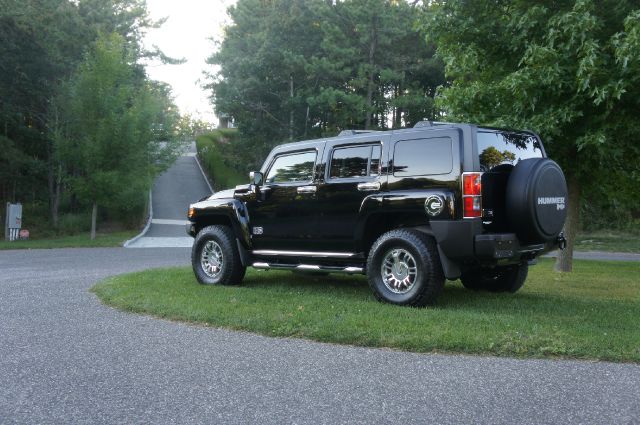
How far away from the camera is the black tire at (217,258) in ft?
28.8

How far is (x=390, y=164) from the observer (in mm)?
7270

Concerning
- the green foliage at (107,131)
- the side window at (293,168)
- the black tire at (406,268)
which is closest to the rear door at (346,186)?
the side window at (293,168)

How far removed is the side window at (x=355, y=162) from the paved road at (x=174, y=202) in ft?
43.7

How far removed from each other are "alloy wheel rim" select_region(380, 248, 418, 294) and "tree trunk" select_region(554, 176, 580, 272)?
19.2 ft

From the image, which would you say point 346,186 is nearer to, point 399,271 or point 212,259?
point 399,271

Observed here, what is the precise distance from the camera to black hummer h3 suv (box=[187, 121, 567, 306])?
6.59 m

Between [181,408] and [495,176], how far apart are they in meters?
4.43

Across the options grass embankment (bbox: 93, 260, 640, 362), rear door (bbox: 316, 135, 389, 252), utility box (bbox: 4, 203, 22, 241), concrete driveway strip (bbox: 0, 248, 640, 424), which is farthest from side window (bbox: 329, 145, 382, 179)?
utility box (bbox: 4, 203, 22, 241)

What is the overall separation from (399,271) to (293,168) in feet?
7.58

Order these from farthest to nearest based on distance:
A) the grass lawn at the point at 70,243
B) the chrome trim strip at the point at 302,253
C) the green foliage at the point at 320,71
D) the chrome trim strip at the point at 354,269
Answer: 1. the green foliage at the point at 320,71
2. the grass lawn at the point at 70,243
3. the chrome trim strip at the point at 302,253
4. the chrome trim strip at the point at 354,269

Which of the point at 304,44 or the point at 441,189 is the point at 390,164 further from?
the point at 304,44

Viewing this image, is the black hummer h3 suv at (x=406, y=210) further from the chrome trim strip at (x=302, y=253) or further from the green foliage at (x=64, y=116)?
the green foliage at (x=64, y=116)

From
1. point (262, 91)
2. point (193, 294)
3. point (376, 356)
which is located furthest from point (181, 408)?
point (262, 91)

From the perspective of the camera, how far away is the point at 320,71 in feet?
93.2
